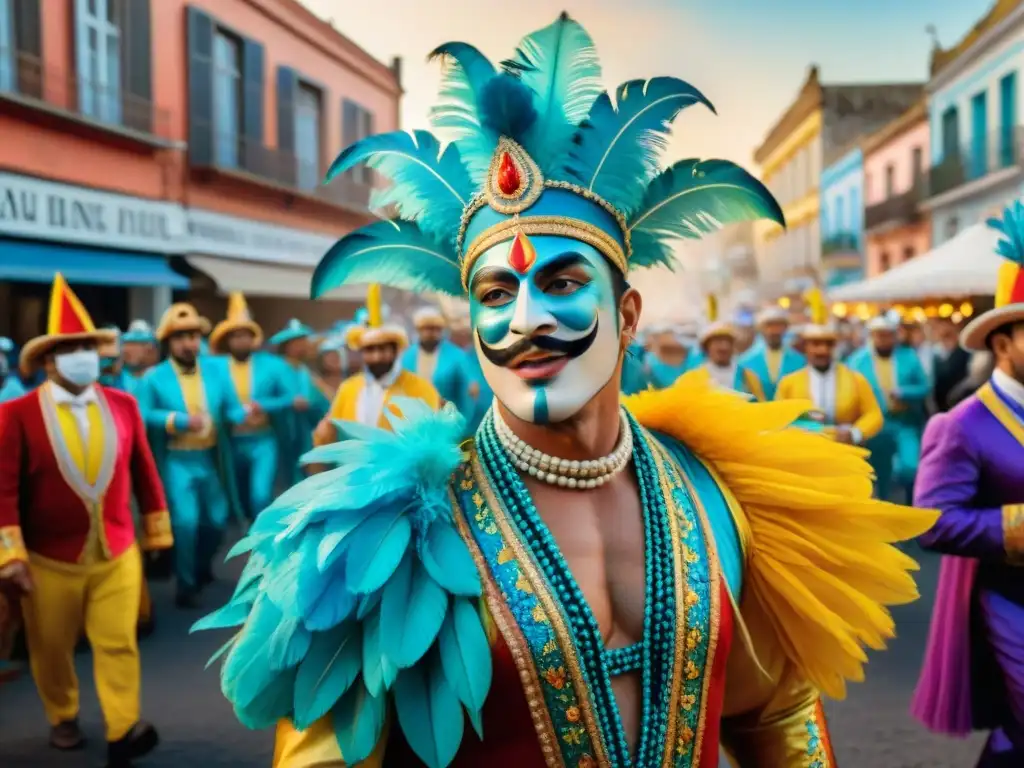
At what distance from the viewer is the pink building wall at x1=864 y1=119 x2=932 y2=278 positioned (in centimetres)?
2458

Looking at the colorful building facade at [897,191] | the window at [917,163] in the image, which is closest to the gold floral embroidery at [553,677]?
the colorful building facade at [897,191]

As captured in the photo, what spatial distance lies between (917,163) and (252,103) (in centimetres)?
1729

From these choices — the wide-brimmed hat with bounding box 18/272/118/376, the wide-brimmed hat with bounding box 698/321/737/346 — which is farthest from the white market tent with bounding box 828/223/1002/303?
the wide-brimmed hat with bounding box 18/272/118/376

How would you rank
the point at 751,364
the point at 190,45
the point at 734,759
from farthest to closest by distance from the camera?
the point at 190,45 < the point at 751,364 < the point at 734,759

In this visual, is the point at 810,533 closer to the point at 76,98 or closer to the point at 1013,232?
the point at 1013,232

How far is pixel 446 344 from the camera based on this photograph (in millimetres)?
9203

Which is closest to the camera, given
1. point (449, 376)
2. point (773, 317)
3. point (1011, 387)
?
point (1011, 387)

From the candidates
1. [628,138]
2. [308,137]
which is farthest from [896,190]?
[628,138]

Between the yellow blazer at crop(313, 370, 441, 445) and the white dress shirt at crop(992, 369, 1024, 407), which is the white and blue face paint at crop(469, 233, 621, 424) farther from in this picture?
the yellow blazer at crop(313, 370, 441, 445)

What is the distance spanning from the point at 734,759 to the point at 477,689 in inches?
30.2

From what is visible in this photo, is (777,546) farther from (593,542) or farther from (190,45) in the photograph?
(190,45)

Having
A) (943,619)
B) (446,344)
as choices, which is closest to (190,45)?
(446,344)

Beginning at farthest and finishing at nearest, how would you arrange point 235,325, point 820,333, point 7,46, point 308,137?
point 308,137 → point 7,46 → point 235,325 → point 820,333

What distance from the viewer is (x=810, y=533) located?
1.95m
